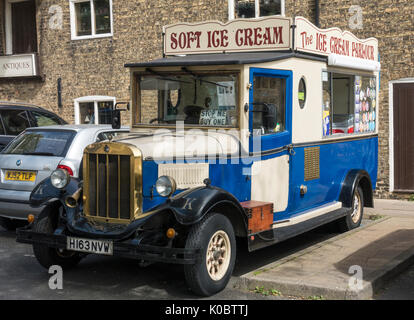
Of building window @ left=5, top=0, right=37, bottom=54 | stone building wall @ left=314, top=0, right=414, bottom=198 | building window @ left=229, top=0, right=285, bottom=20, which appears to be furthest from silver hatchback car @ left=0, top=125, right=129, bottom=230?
building window @ left=5, top=0, right=37, bottom=54

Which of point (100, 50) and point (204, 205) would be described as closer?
point (204, 205)

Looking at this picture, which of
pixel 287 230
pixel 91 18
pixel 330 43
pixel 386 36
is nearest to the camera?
pixel 287 230

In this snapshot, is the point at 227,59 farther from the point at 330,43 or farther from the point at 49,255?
the point at 49,255

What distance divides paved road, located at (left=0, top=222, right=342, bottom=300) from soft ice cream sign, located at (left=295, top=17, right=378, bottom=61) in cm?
246

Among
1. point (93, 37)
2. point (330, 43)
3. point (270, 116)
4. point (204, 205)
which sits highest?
point (93, 37)

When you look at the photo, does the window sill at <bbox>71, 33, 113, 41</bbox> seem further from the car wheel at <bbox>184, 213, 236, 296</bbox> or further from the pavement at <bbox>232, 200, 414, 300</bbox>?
the car wheel at <bbox>184, 213, 236, 296</bbox>

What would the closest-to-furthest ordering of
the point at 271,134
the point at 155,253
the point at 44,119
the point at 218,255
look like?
the point at 155,253
the point at 218,255
the point at 271,134
the point at 44,119

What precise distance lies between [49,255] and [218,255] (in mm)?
1785

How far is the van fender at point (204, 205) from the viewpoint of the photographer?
5.18 metres

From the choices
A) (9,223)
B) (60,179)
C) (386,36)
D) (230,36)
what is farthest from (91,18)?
(60,179)

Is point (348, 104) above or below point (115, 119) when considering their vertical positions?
above

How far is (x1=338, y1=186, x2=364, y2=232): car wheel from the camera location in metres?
8.43

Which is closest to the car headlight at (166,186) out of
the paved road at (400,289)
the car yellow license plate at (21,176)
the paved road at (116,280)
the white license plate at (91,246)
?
the white license plate at (91,246)

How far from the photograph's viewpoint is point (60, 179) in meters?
6.00
